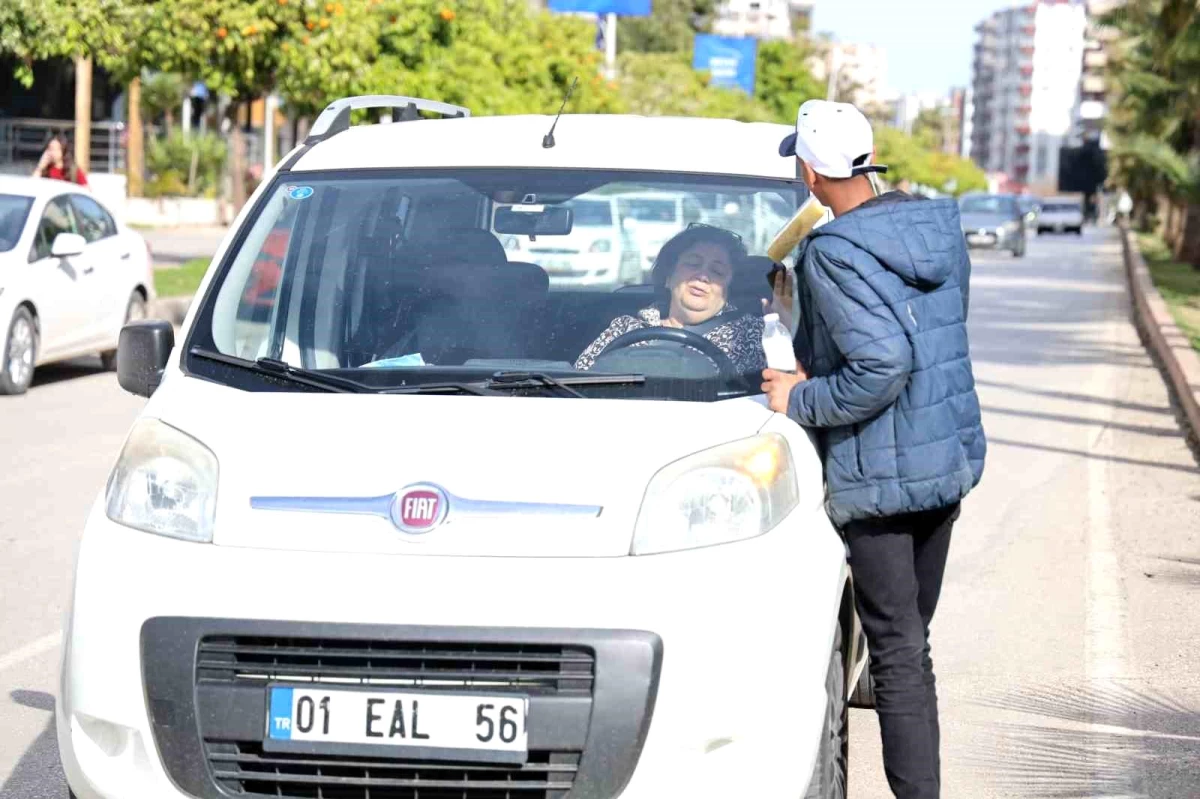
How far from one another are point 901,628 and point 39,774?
2310mm

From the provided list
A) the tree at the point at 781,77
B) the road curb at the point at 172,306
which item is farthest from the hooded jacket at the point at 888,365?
the tree at the point at 781,77

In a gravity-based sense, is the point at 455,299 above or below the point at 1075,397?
above

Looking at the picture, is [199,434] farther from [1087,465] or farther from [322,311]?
[1087,465]

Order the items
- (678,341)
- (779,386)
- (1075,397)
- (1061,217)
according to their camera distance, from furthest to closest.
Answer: (1061,217), (1075,397), (678,341), (779,386)

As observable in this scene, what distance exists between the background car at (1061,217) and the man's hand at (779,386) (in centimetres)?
7494

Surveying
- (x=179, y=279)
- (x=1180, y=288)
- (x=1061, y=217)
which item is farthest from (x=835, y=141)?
(x=1061, y=217)

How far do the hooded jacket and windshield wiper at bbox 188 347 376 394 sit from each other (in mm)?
969

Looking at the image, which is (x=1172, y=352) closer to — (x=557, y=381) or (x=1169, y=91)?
(x=557, y=381)

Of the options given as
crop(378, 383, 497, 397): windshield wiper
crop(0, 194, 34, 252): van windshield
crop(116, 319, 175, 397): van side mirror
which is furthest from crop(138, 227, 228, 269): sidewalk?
crop(378, 383, 497, 397): windshield wiper

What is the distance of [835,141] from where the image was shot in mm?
4277

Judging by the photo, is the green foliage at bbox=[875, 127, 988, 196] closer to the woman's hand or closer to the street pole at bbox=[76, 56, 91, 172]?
the street pole at bbox=[76, 56, 91, 172]

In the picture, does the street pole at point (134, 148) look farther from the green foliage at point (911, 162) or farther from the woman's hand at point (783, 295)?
the green foliage at point (911, 162)

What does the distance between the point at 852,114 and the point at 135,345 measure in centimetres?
182

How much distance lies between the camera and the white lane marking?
6402 mm
